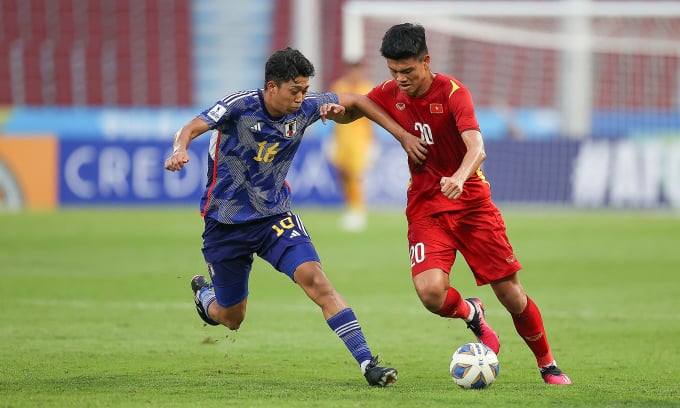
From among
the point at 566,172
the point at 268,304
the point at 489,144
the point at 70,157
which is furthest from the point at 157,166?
the point at 268,304

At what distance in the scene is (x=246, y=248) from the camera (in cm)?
683

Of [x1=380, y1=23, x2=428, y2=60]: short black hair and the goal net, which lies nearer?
[x1=380, y1=23, x2=428, y2=60]: short black hair

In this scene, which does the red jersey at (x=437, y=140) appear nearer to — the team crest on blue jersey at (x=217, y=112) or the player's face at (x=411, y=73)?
the player's face at (x=411, y=73)

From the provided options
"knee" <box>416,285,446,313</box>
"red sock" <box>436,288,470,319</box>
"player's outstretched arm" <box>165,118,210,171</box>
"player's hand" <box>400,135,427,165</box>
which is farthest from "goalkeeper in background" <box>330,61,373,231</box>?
"player's outstretched arm" <box>165,118,210,171</box>

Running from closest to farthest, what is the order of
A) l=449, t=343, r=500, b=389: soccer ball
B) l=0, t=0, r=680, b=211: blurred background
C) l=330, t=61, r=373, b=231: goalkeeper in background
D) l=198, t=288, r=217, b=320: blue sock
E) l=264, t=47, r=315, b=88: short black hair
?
l=449, t=343, r=500, b=389: soccer ball
l=264, t=47, r=315, b=88: short black hair
l=198, t=288, r=217, b=320: blue sock
l=330, t=61, r=373, b=231: goalkeeper in background
l=0, t=0, r=680, b=211: blurred background

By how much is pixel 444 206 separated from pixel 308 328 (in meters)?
2.64

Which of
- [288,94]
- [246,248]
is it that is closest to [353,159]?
[246,248]

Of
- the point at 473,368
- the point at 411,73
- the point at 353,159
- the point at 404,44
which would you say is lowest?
the point at 353,159

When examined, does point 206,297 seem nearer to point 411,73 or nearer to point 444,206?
point 444,206

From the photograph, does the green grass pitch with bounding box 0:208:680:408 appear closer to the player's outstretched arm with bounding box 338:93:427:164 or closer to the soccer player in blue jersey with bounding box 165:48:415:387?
the soccer player in blue jersey with bounding box 165:48:415:387

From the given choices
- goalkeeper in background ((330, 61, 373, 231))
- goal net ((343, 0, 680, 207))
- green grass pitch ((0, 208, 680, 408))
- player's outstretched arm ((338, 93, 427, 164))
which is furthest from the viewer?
goal net ((343, 0, 680, 207))

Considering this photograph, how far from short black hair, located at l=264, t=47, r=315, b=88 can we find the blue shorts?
84 cm

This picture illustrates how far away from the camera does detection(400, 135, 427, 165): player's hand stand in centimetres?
675

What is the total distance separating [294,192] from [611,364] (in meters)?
14.1
